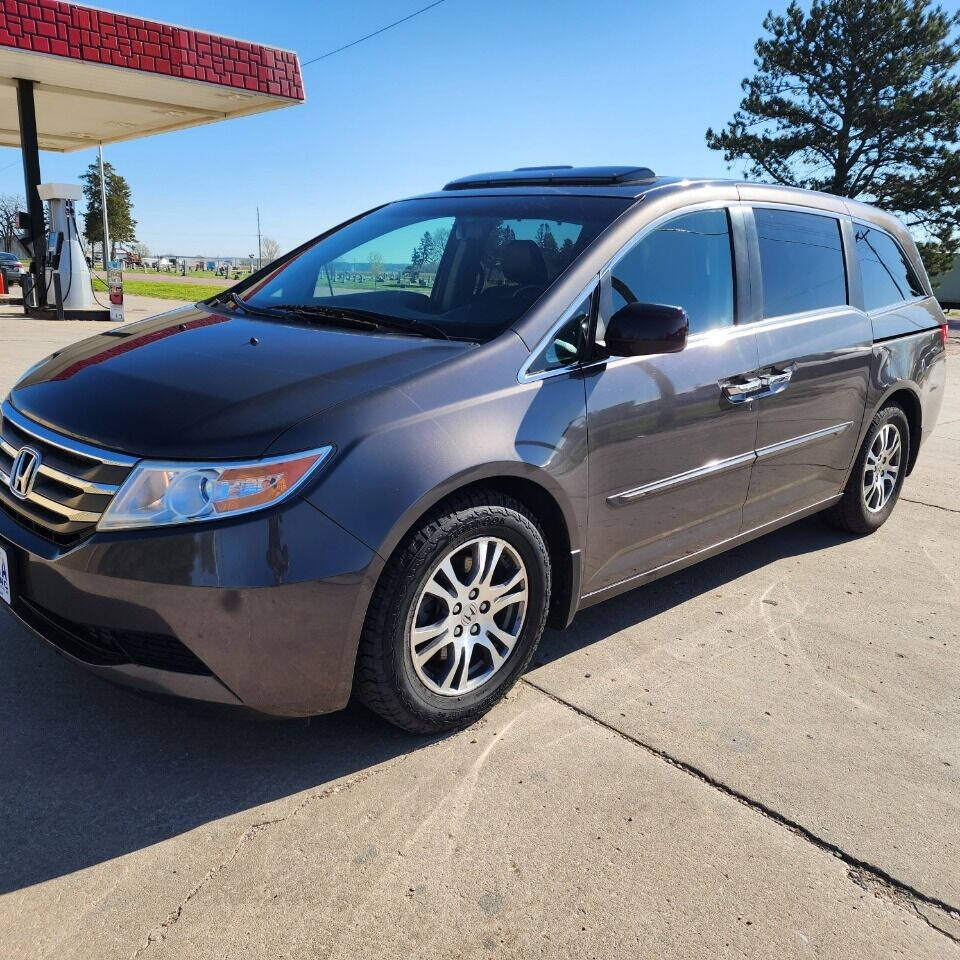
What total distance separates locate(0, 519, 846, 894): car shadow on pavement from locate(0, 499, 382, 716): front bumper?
0.39ft

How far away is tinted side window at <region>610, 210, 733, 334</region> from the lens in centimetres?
324

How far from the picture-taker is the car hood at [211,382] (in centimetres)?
242

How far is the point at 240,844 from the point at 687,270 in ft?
8.40

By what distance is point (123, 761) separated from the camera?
2631mm

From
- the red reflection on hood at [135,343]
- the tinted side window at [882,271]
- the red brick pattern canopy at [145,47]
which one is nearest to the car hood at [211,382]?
the red reflection on hood at [135,343]

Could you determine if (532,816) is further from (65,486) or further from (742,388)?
(742,388)

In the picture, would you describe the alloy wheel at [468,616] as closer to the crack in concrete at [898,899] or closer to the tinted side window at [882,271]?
the crack in concrete at [898,899]

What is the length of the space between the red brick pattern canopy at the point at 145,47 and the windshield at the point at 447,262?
12.1 meters

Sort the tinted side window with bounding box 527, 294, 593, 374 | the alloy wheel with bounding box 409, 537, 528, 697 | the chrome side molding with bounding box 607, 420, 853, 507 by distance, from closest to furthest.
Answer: the alloy wheel with bounding box 409, 537, 528, 697 < the tinted side window with bounding box 527, 294, 593, 374 < the chrome side molding with bounding box 607, 420, 853, 507

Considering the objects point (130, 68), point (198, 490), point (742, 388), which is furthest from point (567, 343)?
point (130, 68)

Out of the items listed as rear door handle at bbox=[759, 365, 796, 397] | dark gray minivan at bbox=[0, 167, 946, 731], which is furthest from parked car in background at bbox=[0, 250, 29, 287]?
rear door handle at bbox=[759, 365, 796, 397]

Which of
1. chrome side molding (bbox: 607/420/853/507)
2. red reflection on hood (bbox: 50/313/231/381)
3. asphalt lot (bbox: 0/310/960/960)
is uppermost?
red reflection on hood (bbox: 50/313/231/381)

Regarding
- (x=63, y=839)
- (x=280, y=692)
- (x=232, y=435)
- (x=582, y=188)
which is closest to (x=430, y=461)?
(x=232, y=435)

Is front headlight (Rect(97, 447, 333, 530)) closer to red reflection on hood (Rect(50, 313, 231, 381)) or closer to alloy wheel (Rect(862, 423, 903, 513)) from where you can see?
red reflection on hood (Rect(50, 313, 231, 381))
